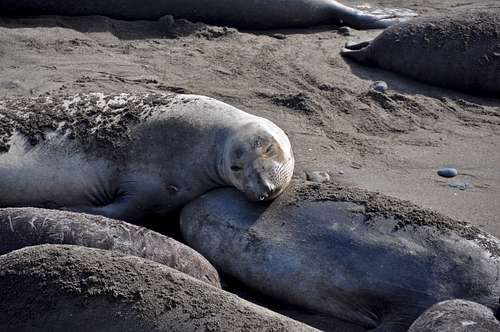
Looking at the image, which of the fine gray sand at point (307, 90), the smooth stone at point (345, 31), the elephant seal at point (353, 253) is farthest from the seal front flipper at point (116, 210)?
the smooth stone at point (345, 31)

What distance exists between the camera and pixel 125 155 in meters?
5.48

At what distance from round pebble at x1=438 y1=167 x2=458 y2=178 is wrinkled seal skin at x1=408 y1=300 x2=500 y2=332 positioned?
2.11 metres

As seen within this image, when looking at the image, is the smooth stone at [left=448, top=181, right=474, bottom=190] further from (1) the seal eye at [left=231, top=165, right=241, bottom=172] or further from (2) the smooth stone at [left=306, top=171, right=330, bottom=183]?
(1) the seal eye at [left=231, top=165, right=241, bottom=172]

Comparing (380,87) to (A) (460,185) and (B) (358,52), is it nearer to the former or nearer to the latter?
(B) (358,52)

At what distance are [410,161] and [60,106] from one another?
2.34 meters

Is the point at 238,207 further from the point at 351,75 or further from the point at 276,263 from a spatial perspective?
the point at 351,75

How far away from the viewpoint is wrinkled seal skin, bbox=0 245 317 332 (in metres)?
3.48

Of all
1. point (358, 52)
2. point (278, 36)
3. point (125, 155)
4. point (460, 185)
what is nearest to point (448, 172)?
point (460, 185)

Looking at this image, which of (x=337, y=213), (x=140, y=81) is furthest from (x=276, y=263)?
(x=140, y=81)

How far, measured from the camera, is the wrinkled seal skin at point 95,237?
4348 mm

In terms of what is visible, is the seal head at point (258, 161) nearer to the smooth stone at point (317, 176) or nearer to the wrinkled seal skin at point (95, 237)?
the smooth stone at point (317, 176)

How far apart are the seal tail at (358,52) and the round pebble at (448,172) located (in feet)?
7.23

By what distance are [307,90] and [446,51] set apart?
148 centimetres

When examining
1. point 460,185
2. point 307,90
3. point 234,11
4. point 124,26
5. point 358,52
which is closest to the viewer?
point 460,185
